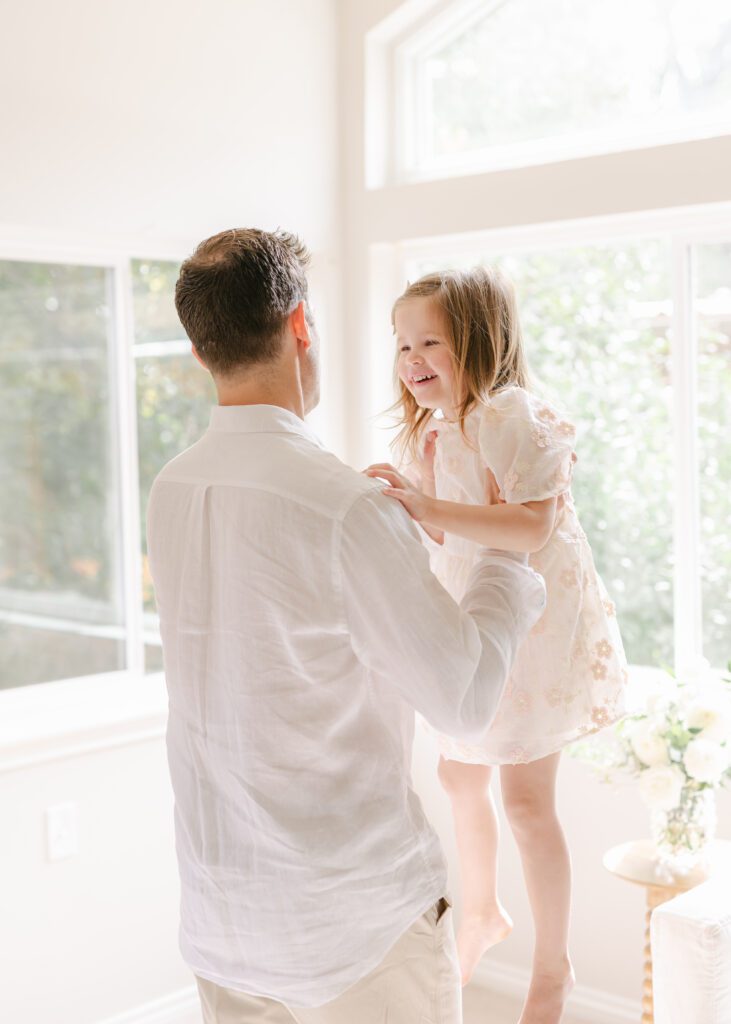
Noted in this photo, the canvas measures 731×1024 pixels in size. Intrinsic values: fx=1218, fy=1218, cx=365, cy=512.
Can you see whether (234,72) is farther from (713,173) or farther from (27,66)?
(713,173)

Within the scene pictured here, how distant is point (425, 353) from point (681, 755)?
1.29 metres

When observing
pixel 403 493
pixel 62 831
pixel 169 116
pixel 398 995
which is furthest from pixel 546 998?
pixel 169 116

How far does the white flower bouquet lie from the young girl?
28.3 inches

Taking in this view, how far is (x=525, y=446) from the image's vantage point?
6.12 ft

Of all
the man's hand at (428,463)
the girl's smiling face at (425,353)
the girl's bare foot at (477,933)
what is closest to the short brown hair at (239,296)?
the girl's smiling face at (425,353)

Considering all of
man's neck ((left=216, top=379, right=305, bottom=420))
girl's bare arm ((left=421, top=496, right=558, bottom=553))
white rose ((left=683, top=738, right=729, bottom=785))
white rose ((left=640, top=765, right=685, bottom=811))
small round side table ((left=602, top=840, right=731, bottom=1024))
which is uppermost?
man's neck ((left=216, top=379, right=305, bottom=420))

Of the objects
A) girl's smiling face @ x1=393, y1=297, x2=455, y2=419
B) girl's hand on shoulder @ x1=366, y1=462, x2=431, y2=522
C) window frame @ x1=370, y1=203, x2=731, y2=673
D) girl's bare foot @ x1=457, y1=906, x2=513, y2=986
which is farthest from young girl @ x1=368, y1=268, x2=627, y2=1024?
window frame @ x1=370, y1=203, x2=731, y2=673

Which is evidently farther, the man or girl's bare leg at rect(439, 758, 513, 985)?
girl's bare leg at rect(439, 758, 513, 985)

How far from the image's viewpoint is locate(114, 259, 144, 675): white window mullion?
333 cm

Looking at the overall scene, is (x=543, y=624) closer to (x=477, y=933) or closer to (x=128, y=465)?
(x=477, y=933)

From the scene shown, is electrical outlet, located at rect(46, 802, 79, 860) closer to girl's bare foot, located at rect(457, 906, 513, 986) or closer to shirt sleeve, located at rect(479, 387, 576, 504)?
girl's bare foot, located at rect(457, 906, 513, 986)

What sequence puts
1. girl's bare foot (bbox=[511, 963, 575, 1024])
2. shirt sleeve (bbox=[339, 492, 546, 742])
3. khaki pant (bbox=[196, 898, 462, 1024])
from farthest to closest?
girl's bare foot (bbox=[511, 963, 575, 1024]) < khaki pant (bbox=[196, 898, 462, 1024]) < shirt sleeve (bbox=[339, 492, 546, 742])

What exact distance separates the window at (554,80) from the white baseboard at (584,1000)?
2303 mm

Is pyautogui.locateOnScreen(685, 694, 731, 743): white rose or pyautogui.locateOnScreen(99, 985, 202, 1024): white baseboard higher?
pyautogui.locateOnScreen(685, 694, 731, 743): white rose
